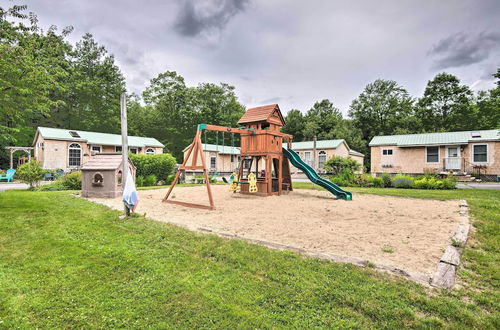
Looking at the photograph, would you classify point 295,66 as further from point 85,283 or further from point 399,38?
point 85,283

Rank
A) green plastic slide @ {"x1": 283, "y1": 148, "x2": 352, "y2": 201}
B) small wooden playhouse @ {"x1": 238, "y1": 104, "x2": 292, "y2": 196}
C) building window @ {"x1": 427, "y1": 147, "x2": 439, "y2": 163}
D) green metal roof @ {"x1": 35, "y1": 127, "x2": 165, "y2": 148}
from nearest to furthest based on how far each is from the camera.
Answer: green plastic slide @ {"x1": 283, "y1": 148, "x2": 352, "y2": 201}
small wooden playhouse @ {"x1": 238, "y1": 104, "x2": 292, "y2": 196}
building window @ {"x1": 427, "y1": 147, "x2": 439, "y2": 163}
green metal roof @ {"x1": 35, "y1": 127, "x2": 165, "y2": 148}

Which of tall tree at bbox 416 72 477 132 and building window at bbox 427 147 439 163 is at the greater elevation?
tall tree at bbox 416 72 477 132

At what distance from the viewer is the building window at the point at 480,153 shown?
20281 mm

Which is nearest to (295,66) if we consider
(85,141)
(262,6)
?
(262,6)

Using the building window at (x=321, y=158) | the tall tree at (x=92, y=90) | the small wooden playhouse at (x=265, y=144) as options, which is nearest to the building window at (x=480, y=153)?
the building window at (x=321, y=158)

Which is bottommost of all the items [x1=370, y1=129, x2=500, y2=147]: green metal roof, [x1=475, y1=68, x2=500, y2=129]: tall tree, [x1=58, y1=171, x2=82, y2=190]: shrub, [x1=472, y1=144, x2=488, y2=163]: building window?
[x1=58, y1=171, x2=82, y2=190]: shrub

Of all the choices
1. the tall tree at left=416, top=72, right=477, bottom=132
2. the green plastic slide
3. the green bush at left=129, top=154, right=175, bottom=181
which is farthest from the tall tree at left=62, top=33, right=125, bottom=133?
the tall tree at left=416, top=72, right=477, bottom=132

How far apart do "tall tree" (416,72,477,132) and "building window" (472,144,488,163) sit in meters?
19.2

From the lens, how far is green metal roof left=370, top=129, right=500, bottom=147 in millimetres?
20516

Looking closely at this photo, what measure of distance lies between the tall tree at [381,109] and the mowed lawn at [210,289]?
134ft

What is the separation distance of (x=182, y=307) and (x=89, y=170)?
1041cm

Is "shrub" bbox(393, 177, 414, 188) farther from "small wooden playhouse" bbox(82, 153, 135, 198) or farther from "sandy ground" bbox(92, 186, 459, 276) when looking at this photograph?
"small wooden playhouse" bbox(82, 153, 135, 198)

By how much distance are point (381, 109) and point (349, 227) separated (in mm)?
42476

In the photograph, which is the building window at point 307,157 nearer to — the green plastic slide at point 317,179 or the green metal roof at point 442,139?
the green metal roof at point 442,139
